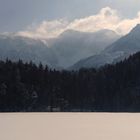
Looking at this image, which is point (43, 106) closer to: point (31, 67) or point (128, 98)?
point (31, 67)

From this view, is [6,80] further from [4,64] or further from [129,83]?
[129,83]

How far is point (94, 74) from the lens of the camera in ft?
634

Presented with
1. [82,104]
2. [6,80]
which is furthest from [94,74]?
[6,80]

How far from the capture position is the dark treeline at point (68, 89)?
159375 millimetres

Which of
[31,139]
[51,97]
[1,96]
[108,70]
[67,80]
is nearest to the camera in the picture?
[31,139]

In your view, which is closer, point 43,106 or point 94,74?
point 43,106

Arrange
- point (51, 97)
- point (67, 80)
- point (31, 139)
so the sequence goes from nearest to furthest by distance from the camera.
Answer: point (31, 139) < point (51, 97) < point (67, 80)

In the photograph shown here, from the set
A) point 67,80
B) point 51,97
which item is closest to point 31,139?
point 51,97

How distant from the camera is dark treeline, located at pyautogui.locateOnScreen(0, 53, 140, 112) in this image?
159 metres

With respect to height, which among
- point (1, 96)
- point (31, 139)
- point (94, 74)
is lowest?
point (31, 139)

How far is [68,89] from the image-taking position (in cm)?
17688

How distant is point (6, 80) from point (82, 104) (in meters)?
33.5

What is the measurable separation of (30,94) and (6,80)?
10623mm

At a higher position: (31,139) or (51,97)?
(51,97)
